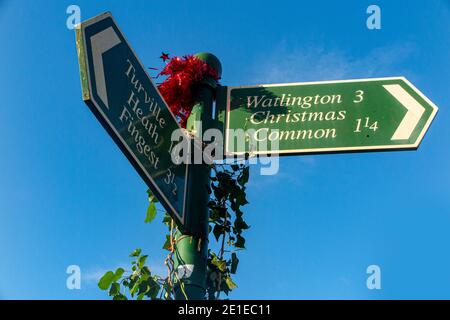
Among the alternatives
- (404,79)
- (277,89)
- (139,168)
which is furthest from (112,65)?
(404,79)

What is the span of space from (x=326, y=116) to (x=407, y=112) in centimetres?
37

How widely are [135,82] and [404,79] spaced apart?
1337 mm

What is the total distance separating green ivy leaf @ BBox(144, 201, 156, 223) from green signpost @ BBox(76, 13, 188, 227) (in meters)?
0.44

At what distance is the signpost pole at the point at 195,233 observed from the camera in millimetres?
2244

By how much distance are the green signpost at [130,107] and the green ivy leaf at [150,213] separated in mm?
439

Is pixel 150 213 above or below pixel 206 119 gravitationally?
below

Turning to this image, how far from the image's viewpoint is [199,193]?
2490 millimetres

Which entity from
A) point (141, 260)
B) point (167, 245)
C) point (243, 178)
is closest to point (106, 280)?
point (141, 260)

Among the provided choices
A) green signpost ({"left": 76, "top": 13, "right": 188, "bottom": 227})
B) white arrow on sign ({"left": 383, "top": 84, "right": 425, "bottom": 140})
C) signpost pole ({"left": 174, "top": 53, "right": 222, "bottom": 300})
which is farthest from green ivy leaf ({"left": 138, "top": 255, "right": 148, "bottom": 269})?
white arrow on sign ({"left": 383, "top": 84, "right": 425, "bottom": 140})

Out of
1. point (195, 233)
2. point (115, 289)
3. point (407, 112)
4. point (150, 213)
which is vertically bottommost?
point (115, 289)

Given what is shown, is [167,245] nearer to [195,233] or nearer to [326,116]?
[195,233]

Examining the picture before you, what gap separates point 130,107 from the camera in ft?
6.80

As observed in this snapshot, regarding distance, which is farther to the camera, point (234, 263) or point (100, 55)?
point (234, 263)
